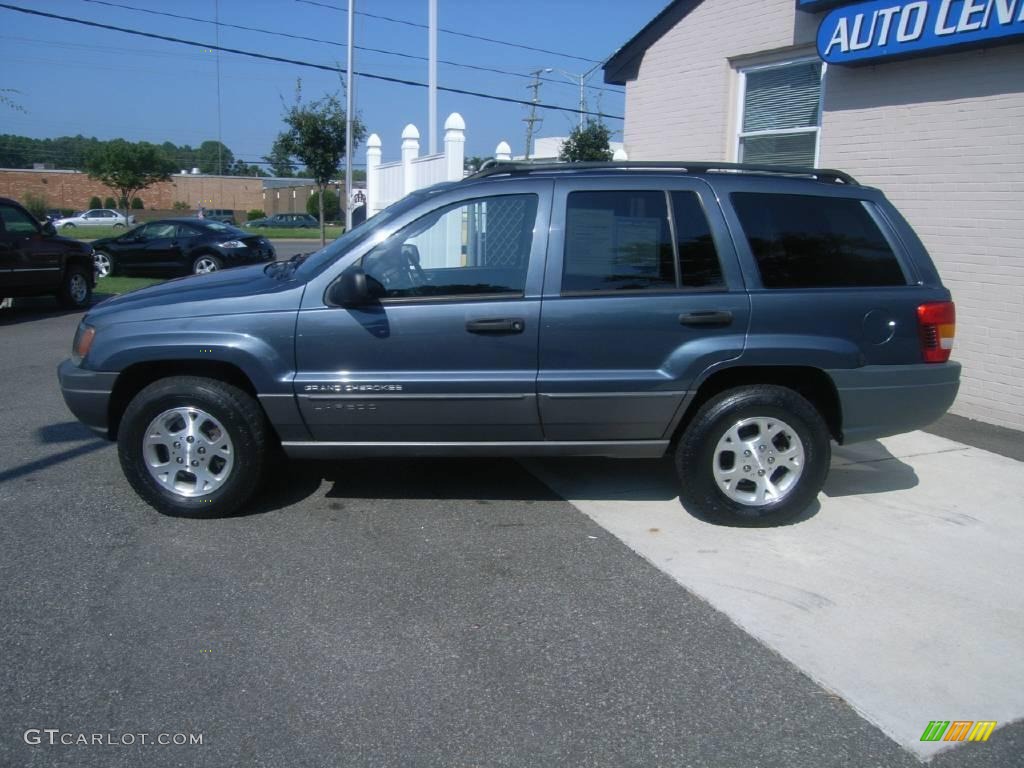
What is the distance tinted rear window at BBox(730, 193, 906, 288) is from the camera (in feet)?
15.7

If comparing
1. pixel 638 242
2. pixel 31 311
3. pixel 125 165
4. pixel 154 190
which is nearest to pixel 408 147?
pixel 31 311

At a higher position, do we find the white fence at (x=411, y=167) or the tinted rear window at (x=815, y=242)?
the white fence at (x=411, y=167)

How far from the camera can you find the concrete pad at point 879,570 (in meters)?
3.41

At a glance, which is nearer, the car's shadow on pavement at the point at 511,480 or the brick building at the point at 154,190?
the car's shadow on pavement at the point at 511,480

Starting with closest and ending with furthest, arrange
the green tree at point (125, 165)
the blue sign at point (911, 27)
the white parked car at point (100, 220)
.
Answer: the blue sign at point (911, 27), the white parked car at point (100, 220), the green tree at point (125, 165)

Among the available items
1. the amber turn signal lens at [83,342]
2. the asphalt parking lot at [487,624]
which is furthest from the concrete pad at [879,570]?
the amber turn signal lens at [83,342]

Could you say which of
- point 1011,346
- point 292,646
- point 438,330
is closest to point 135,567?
point 292,646

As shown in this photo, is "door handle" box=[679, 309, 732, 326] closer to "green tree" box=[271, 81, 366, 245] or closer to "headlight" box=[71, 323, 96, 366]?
"headlight" box=[71, 323, 96, 366]

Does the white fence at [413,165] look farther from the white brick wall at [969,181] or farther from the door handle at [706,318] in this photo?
the door handle at [706,318]

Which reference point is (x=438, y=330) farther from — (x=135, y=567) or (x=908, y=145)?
(x=908, y=145)

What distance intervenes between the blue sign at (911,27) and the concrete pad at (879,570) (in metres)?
3.25

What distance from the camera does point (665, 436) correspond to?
4855 mm
